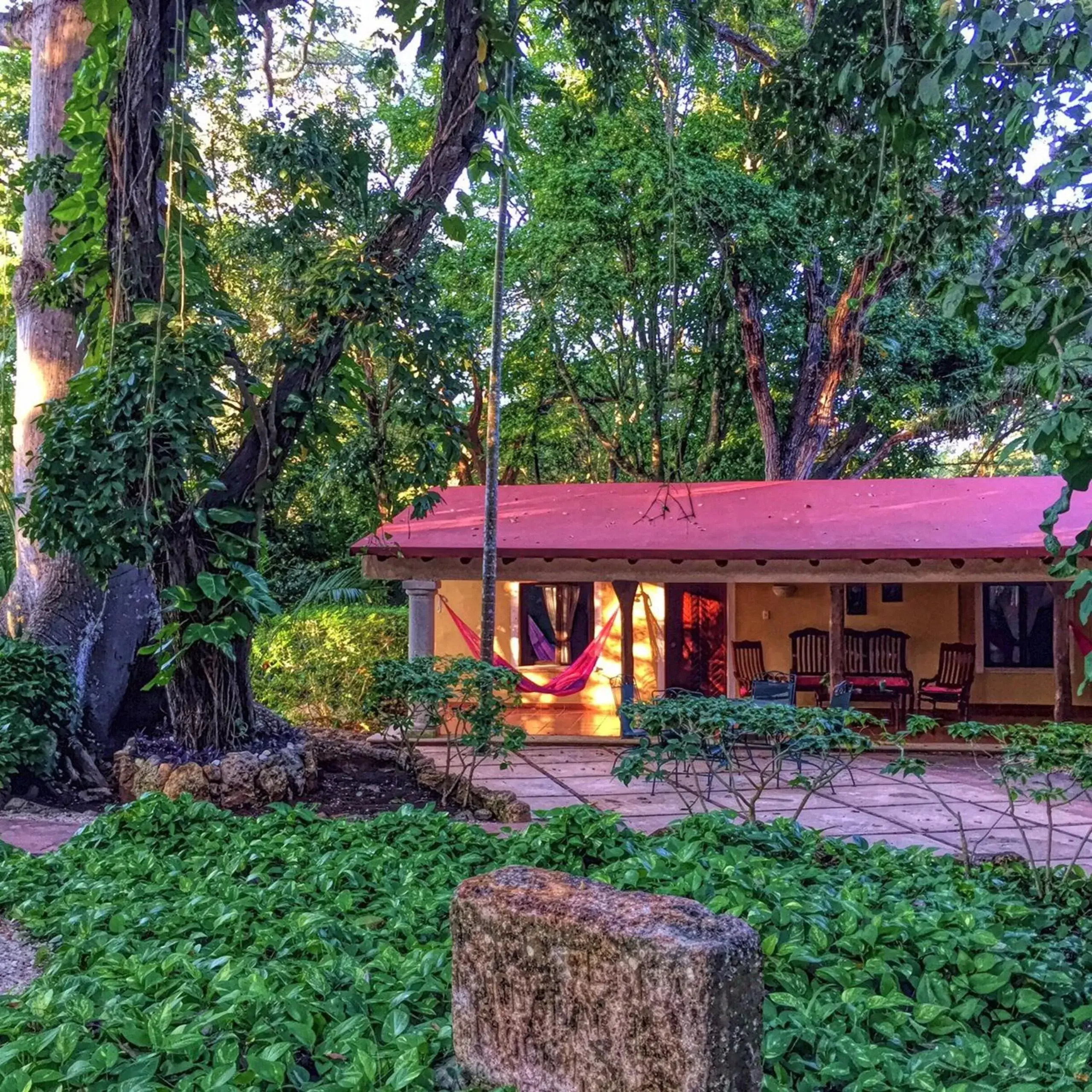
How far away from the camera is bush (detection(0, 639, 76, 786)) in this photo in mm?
6207

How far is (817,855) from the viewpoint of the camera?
15.2 ft

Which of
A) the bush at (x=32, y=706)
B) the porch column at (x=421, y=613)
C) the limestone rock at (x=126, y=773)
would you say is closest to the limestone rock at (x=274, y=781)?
the limestone rock at (x=126, y=773)

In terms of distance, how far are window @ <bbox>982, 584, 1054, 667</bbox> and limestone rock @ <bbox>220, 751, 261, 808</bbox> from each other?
30.2ft

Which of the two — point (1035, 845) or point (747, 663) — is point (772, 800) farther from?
point (747, 663)

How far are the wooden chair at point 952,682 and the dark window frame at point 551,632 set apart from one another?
13.4 ft

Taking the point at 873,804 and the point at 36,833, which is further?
the point at 873,804

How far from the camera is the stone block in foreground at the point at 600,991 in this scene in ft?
5.74

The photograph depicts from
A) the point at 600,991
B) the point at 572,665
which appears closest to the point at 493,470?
the point at 572,665

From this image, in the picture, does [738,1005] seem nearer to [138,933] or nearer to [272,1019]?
[272,1019]

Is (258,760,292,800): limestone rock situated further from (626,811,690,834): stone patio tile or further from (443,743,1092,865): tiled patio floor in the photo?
(626,811,690,834): stone patio tile

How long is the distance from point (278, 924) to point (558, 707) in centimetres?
915

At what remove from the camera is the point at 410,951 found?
3.07m

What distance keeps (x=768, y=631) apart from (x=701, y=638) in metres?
1.26

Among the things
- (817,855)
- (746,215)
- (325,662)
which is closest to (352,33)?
(746,215)
